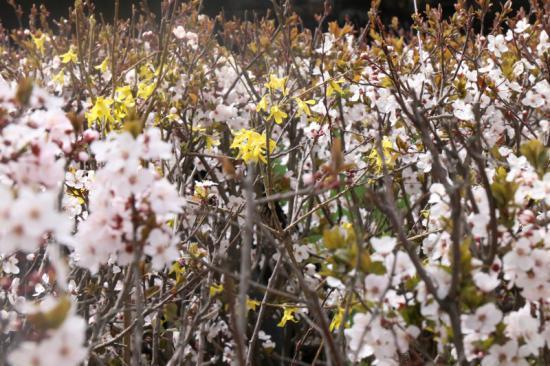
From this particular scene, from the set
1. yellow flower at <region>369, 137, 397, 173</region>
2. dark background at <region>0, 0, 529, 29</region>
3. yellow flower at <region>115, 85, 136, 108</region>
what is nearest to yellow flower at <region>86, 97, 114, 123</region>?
yellow flower at <region>115, 85, 136, 108</region>

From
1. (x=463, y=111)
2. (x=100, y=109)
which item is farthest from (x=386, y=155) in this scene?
(x=100, y=109)

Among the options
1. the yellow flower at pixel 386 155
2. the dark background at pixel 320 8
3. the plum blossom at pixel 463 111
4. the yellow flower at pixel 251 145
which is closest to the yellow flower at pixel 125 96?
the yellow flower at pixel 251 145

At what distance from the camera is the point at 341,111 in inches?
183

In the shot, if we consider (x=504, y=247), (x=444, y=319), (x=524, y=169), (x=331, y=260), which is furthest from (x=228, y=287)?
(x=524, y=169)

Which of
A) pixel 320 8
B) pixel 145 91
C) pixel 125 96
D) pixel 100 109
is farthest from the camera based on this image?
pixel 320 8

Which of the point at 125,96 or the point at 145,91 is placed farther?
the point at 145,91

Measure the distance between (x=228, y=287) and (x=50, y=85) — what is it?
4305 millimetres

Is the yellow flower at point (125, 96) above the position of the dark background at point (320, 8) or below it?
below

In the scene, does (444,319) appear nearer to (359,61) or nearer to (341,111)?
A: (359,61)

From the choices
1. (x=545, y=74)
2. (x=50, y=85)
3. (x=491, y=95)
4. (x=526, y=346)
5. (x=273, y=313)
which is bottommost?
(x=526, y=346)

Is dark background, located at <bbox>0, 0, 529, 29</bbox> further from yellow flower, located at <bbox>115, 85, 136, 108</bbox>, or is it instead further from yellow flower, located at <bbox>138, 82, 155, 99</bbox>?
yellow flower, located at <bbox>115, 85, 136, 108</bbox>

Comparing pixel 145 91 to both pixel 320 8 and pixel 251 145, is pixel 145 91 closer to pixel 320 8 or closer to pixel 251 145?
pixel 251 145

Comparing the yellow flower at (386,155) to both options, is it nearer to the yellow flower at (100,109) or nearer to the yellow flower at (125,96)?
the yellow flower at (125,96)

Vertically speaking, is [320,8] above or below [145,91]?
above
